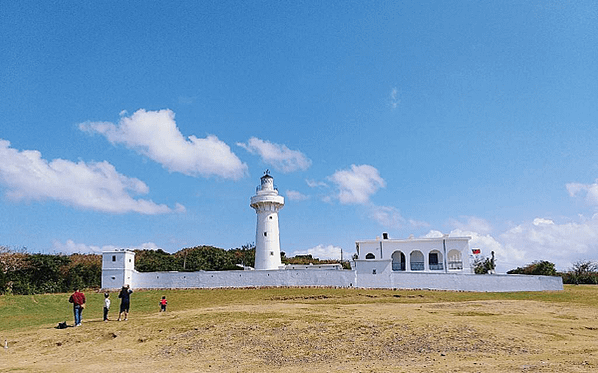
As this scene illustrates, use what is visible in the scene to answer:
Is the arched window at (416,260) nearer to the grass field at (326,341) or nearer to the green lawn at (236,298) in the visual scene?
the green lawn at (236,298)

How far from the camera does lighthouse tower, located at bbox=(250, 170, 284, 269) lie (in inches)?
1641

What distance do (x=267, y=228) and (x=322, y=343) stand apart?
89.7ft

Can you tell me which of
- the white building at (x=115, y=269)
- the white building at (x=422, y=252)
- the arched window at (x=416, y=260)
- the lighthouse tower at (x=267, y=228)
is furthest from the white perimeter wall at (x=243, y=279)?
the arched window at (x=416, y=260)

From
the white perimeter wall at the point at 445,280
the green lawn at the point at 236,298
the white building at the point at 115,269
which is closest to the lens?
the green lawn at the point at 236,298

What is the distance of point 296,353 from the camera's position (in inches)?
561

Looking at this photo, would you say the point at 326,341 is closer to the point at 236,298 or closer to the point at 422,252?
the point at 236,298

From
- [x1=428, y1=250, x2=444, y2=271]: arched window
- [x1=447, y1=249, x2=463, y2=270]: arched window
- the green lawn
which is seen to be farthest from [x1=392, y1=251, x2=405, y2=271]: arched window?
the green lawn

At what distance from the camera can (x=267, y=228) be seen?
42188mm

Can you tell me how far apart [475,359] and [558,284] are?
89.2 feet

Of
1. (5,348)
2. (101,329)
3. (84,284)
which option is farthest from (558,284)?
(84,284)

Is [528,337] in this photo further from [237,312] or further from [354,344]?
[237,312]

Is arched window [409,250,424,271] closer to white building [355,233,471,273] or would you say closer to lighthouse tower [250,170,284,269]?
white building [355,233,471,273]

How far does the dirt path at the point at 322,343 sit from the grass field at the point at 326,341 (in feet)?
0.10

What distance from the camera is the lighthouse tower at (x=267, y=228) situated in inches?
1641
